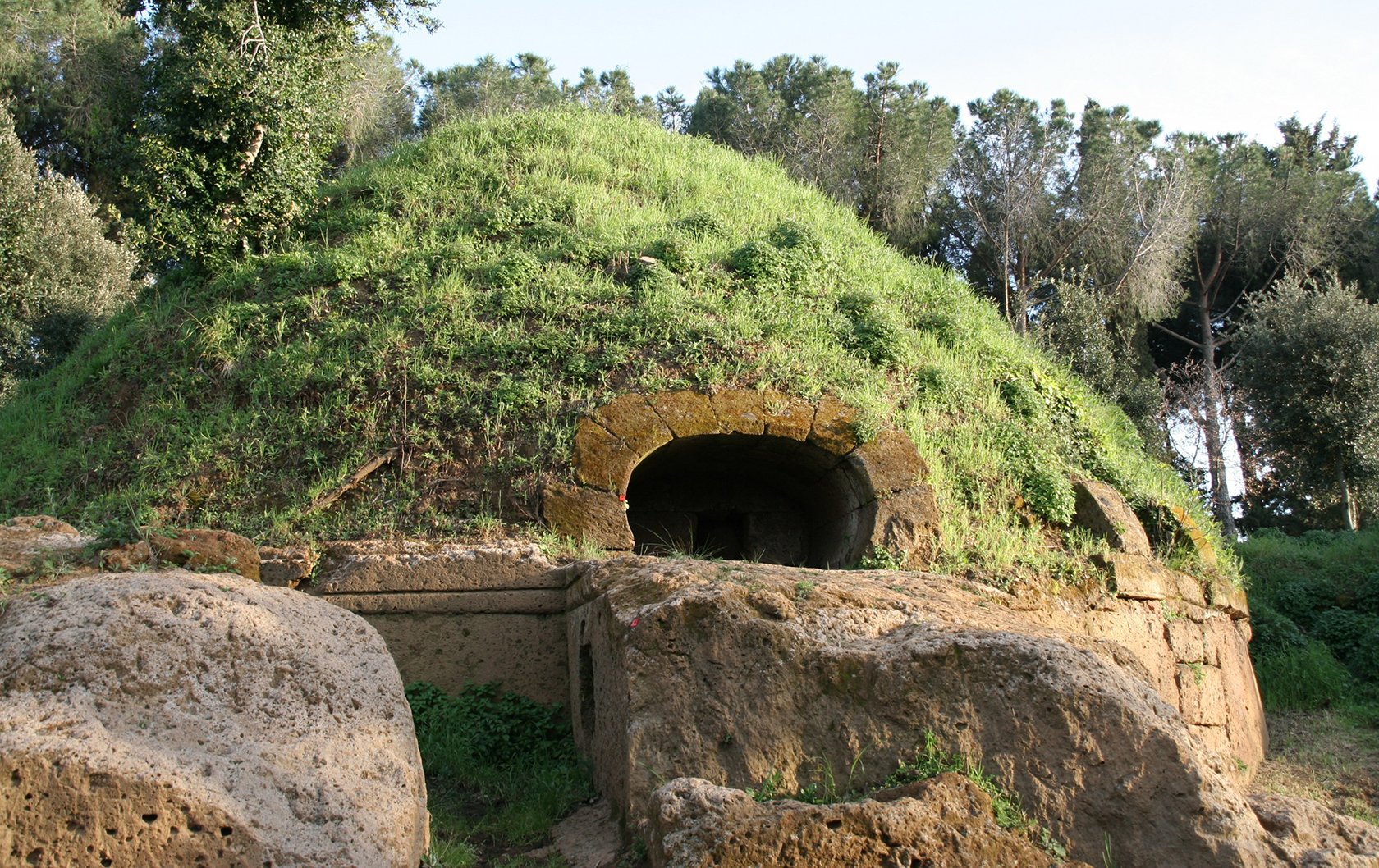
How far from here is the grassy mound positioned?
26.1 ft

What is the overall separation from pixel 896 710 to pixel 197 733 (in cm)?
278

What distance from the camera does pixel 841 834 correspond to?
11.6 feet

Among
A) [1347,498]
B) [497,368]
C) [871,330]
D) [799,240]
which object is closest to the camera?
[497,368]

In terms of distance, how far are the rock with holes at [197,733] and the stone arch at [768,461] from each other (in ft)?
10.2

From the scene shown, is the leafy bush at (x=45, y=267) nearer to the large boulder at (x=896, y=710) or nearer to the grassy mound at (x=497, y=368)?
the grassy mound at (x=497, y=368)

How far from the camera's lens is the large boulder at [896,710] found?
13.7ft

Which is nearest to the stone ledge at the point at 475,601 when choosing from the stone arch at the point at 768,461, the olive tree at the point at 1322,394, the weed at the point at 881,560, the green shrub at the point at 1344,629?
the stone arch at the point at 768,461

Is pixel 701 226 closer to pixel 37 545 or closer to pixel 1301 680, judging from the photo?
pixel 37 545

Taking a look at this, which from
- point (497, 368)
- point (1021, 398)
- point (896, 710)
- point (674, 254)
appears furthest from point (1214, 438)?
point (896, 710)

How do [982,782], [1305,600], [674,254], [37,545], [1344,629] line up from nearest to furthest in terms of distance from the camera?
[982,782]
[37,545]
[674,254]
[1344,629]
[1305,600]

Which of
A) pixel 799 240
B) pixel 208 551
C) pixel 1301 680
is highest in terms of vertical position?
pixel 799 240

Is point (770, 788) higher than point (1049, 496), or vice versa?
point (1049, 496)

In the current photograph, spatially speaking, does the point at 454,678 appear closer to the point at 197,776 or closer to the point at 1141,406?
the point at 197,776

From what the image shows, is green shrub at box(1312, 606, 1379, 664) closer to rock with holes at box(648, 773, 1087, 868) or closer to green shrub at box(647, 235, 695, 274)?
green shrub at box(647, 235, 695, 274)
